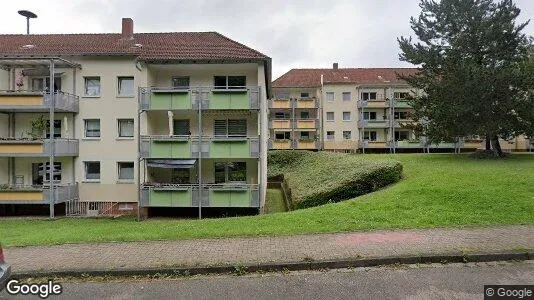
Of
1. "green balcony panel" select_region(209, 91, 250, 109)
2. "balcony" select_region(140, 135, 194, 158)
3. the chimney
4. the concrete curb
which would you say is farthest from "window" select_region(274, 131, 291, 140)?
the concrete curb

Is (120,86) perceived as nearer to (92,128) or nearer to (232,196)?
(92,128)

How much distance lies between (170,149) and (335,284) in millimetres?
13520

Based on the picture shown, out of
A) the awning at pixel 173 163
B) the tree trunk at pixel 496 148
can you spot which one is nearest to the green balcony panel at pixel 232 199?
the awning at pixel 173 163

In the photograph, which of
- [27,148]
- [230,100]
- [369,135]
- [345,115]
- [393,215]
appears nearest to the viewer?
[393,215]

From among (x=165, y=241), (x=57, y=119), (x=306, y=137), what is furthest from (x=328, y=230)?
(x=306, y=137)

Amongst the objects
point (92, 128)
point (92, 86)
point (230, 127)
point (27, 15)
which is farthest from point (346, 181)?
point (27, 15)

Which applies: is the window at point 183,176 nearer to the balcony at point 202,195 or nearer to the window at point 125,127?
the balcony at point 202,195

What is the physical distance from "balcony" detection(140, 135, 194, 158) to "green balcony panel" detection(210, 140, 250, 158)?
4.29 ft

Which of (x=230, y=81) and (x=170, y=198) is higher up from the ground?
(x=230, y=81)

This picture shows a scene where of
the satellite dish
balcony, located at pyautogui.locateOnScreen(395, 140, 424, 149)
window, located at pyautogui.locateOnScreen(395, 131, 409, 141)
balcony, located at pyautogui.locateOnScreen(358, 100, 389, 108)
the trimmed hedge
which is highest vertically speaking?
the satellite dish

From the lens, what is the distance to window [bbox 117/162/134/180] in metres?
20.1

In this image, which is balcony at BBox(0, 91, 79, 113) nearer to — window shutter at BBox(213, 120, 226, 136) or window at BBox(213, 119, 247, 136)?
window shutter at BBox(213, 120, 226, 136)

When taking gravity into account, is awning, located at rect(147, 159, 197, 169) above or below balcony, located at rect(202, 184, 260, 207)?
above

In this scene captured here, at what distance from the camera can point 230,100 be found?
18.3 metres
